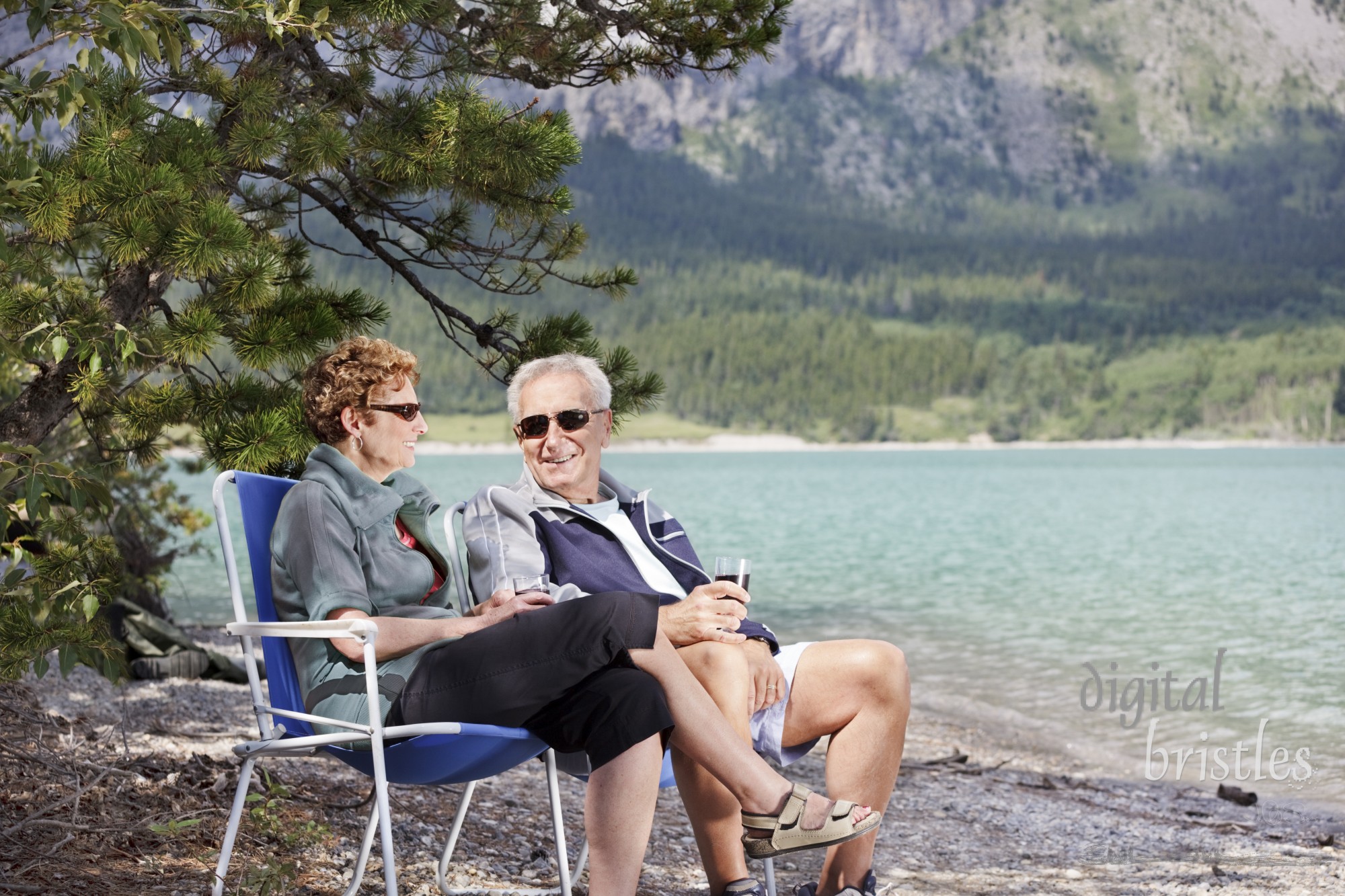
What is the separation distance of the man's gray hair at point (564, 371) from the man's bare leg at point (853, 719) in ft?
2.68

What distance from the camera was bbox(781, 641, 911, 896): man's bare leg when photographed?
8.57ft

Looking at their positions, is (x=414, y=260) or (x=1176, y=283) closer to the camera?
(x=414, y=260)

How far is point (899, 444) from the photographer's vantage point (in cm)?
12381

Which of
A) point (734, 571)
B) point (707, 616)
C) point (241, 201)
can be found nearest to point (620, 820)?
point (707, 616)

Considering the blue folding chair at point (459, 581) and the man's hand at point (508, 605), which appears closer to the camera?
the man's hand at point (508, 605)

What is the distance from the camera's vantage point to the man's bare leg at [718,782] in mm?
2516

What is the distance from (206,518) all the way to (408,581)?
21.8ft

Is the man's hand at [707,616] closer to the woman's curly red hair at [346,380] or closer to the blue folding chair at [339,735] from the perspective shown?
the blue folding chair at [339,735]

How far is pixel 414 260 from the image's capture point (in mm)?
4371

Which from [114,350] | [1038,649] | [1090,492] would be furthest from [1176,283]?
[114,350]

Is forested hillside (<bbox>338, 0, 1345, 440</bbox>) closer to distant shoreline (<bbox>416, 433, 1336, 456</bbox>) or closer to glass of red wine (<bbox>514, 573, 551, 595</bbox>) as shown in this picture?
distant shoreline (<bbox>416, 433, 1336, 456</bbox>)

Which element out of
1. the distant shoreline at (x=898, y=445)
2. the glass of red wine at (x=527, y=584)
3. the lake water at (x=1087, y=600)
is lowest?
the distant shoreline at (x=898, y=445)

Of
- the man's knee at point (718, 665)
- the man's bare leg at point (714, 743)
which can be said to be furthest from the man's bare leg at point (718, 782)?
the man's bare leg at point (714, 743)

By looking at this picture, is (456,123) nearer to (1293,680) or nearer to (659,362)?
(1293,680)
